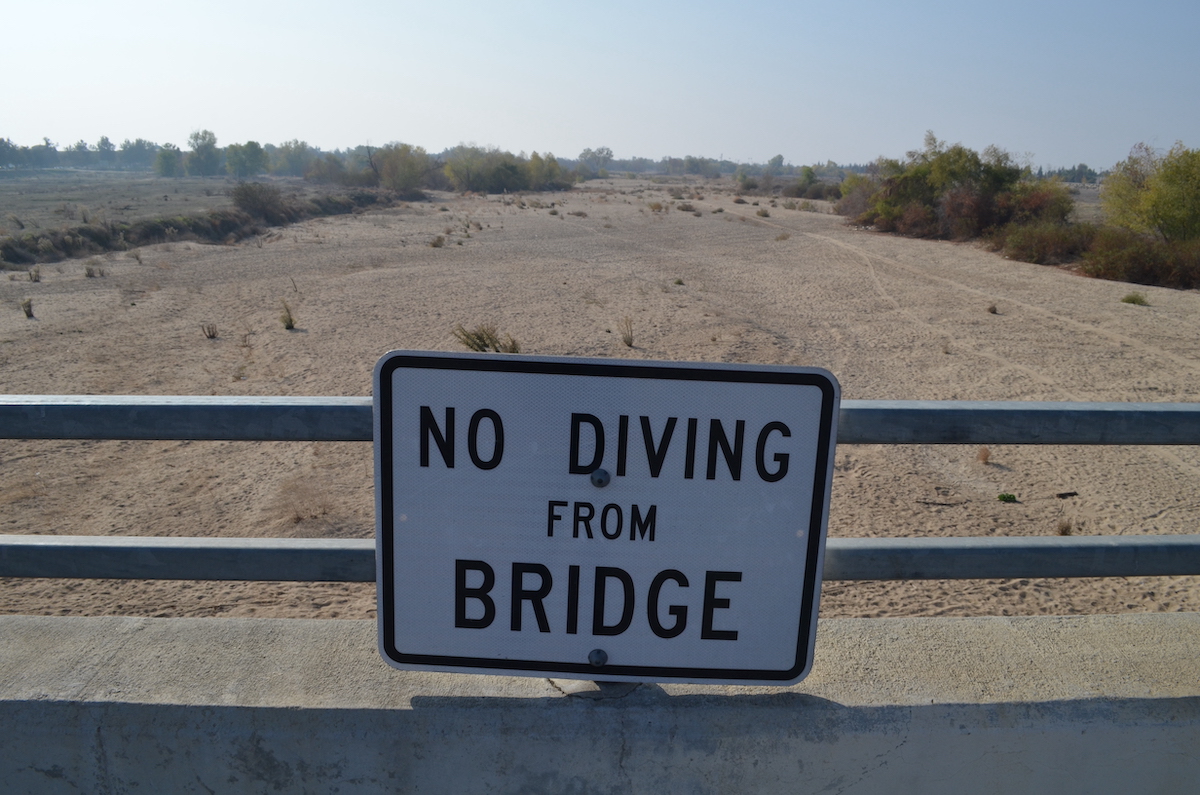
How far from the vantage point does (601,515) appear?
6.25 ft

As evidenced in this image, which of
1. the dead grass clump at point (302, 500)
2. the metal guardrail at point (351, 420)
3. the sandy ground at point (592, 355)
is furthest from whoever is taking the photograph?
the dead grass clump at point (302, 500)

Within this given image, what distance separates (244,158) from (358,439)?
168160 mm

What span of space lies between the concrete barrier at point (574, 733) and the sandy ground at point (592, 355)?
10.9 ft

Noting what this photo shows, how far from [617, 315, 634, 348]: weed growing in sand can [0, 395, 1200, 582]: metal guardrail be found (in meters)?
12.2

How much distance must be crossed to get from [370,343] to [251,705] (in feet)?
44.1

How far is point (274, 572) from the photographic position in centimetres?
225

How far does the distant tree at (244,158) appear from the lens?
151 metres

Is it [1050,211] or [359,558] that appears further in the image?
[1050,211]

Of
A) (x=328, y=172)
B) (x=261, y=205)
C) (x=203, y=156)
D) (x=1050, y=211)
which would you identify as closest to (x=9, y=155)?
(x=203, y=156)

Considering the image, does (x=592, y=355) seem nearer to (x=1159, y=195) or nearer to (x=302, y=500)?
(x=302, y=500)

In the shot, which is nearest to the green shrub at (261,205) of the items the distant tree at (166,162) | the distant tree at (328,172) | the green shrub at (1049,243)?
the green shrub at (1049,243)

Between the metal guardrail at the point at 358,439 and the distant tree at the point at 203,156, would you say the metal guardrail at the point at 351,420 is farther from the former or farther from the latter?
the distant tree at the point at 203,156

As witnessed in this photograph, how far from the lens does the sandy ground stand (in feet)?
22.5

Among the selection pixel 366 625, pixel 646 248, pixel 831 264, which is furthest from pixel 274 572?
pixel 646 248
